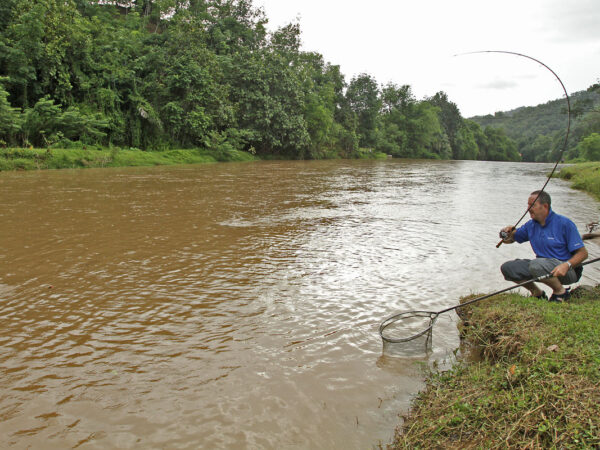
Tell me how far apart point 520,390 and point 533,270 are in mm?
2419

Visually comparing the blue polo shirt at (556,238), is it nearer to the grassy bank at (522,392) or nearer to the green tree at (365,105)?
the grassy bank at (522,392)

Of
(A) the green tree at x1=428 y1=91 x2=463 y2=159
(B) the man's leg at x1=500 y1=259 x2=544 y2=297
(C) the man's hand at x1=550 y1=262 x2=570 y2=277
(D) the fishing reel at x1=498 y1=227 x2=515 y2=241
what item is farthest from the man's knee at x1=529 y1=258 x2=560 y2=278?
(A) the green tree at x1=428 y1=91 x2=463 y2=159

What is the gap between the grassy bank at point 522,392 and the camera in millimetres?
2232

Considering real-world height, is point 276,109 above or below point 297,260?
above

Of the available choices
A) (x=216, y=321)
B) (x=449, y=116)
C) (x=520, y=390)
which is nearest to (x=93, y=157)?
(x=216, y=321)

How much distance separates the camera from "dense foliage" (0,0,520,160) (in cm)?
2289

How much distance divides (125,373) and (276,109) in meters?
37.5

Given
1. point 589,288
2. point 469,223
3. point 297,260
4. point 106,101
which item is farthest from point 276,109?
point 589,288

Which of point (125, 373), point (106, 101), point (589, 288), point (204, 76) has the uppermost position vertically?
point (204, 76)

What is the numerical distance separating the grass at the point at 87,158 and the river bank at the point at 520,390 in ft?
73.1

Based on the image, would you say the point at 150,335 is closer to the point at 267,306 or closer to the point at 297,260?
the point at 267,306

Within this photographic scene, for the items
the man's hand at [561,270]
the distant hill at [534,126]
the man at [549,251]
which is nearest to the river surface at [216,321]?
the man at [549,251]

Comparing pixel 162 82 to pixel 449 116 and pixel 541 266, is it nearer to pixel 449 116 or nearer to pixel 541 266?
pixel 541 266

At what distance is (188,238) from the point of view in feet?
26.4
